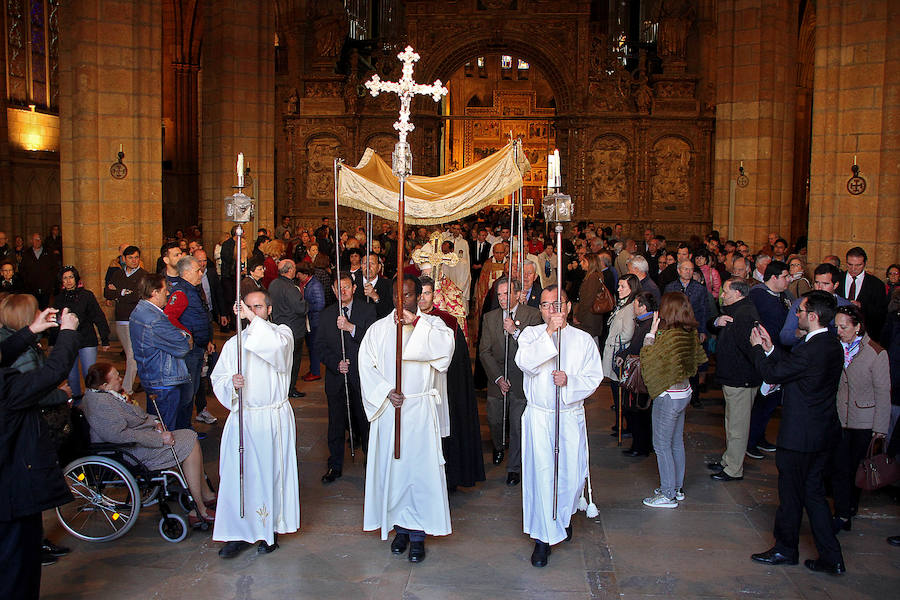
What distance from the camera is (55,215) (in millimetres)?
22875

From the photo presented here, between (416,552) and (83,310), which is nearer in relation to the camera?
(416,552)

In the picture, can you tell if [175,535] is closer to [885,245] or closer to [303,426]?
[303,426]

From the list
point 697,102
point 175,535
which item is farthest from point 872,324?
point 697,102

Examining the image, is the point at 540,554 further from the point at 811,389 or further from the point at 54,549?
the point at 54,549

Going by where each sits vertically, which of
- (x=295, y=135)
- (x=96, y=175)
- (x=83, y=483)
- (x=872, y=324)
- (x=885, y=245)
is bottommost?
(x=83, y=483)

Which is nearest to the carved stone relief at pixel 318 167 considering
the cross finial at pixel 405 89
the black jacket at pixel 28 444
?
the cross finial at pixel 405 89

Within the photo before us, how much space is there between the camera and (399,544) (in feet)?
21.0

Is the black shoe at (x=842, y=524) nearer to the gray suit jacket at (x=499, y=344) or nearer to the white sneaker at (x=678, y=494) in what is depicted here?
the white sneaker at (x=678, y=494)

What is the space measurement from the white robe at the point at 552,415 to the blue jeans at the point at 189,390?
322cm

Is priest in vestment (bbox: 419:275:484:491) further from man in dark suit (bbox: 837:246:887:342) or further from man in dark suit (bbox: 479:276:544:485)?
man in dark suit (bbox: 837:246:887:342)

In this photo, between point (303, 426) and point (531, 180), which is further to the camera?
point (531, 180)

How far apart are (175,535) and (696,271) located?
25.9 ft

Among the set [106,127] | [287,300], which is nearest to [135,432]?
[287,300]

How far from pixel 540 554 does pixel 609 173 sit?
21.6 metres
